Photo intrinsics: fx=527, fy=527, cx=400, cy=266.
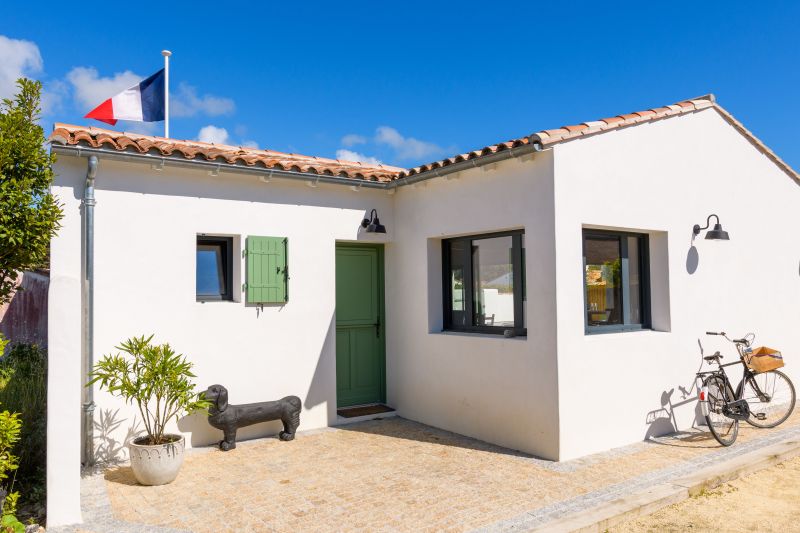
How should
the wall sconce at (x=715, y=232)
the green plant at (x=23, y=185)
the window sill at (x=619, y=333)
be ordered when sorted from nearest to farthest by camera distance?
the green plant at (x=23, y=185) < the window sill at (x=619, y=333) < the wall sconce at (x=715, y=232)

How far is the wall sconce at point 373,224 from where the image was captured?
7.61 meters

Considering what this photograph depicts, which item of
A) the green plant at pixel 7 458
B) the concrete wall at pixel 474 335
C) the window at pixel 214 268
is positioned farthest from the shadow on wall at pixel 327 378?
the green plant at pixel 7 458

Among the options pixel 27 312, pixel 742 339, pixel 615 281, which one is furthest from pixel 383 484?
pixel 27 312

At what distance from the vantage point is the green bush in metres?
4.77

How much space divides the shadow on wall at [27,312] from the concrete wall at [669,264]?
29.1ft

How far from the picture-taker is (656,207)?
6.66 metres

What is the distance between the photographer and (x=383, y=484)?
16.5 ft

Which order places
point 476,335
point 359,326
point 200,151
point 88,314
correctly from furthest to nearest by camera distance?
point 359,326 → point 476,335 → point 200,151 → point 88,314

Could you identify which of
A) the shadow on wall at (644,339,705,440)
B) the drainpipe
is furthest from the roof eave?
the shadow on wall at (644,339,705,440)

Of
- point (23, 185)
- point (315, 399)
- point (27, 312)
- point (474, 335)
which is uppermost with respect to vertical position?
point (23, 185)

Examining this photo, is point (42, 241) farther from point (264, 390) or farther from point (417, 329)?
point (417, 329)

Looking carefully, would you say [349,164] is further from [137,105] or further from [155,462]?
[155,462]

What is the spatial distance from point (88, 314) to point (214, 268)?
159 cm

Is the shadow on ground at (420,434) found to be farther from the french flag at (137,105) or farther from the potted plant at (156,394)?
the french flag at (137,105)
